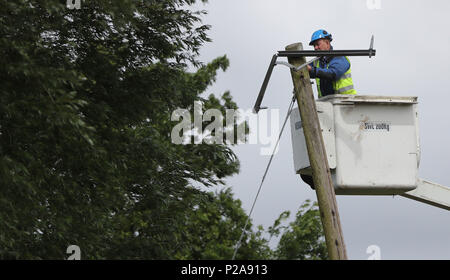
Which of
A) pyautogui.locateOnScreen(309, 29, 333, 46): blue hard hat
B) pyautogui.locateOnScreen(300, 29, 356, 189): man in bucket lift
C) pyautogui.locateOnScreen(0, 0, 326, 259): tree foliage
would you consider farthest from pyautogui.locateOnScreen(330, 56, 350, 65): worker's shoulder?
pyautogui.locateOnScreen(0, 0, 326, 259): tree foliage

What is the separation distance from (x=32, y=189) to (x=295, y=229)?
1996cm

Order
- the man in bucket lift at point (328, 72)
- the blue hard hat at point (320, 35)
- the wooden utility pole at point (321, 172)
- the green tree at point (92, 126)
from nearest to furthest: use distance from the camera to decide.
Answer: the wooden utility pole at point (321, 172), the man in bucket lift at point (328, 72), the blue hard hat at point (320, 35), the green tree at point (92, 126)

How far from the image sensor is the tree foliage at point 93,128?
14977 mm

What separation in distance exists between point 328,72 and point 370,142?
105 centimetres

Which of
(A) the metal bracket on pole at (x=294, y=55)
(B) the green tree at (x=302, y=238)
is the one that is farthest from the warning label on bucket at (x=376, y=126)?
(B) the green tree at (x=302, y=238)

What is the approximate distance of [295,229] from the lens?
111ft

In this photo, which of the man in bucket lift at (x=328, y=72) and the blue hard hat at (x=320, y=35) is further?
the blue hard hat at (x=320, y=35)

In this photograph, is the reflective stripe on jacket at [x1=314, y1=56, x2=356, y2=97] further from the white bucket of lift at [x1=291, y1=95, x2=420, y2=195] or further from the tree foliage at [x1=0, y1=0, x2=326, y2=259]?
the tree foliage at [x1=0, y1=0, x2=326, y2=259]

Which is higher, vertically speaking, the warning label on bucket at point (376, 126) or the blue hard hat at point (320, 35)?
the blue hard hat at point (320, 35)

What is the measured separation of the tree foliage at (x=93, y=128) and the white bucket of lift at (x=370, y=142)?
12.9 feet

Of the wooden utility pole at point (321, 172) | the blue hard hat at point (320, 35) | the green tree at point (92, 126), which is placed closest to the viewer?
the wooden utility pole at point (321, 172)

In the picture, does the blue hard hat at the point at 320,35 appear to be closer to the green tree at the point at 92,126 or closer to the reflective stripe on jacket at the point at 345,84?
the reflective stripe on jacket at the point at 345,84

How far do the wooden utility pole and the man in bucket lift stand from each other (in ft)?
1.60
